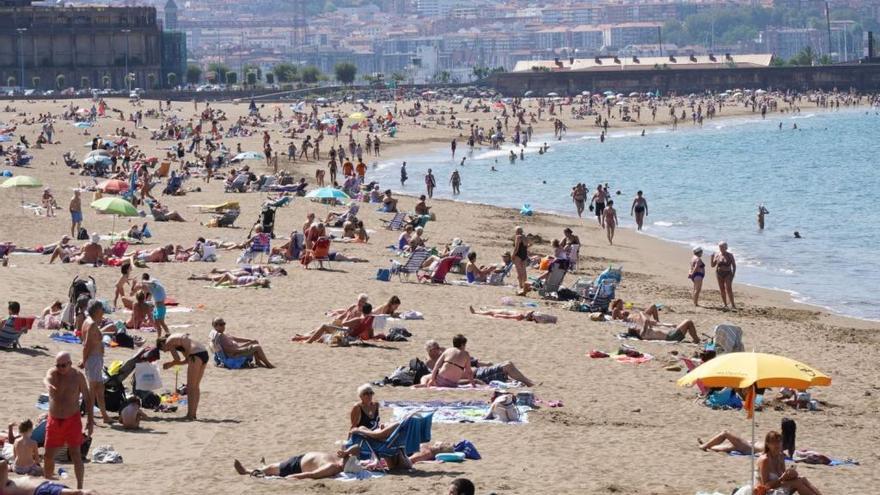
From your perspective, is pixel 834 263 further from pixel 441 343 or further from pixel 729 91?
pixel 729 91

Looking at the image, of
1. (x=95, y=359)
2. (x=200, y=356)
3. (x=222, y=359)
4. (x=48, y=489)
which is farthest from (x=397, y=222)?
(x=48, y=489)

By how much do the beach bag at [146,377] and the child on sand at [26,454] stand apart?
2.14 meters

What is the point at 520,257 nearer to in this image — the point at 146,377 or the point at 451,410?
the point at 451,410

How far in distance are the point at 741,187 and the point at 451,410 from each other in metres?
35.7

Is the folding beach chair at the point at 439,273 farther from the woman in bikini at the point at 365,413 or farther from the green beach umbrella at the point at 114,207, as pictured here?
the woman in bikini at the point at 365,413

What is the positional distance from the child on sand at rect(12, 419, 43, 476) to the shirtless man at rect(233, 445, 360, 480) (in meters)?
1.29

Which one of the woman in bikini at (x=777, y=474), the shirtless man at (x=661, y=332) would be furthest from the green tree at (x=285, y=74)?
the woman in bikini at (x=777, y=474)

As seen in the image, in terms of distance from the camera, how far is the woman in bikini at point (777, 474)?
9.41 metres

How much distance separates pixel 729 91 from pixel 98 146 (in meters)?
77.0

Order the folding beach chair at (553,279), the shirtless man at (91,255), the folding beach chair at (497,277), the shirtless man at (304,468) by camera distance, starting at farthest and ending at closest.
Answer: the folding beach chair at (497,277), the shirtless man at (91,255), the folding beach chair at (553,279), the shirtless man at (304,468)

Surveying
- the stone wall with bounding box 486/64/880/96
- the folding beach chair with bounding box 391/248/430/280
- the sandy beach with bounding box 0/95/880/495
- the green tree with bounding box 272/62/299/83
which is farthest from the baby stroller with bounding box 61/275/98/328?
the green tree with bounding box 272/62/299/83

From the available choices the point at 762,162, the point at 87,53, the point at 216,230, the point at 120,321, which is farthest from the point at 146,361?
the point at 87,53

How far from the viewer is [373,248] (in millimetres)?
23656

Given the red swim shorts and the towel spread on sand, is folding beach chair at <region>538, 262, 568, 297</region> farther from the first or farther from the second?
the red swim shorts
